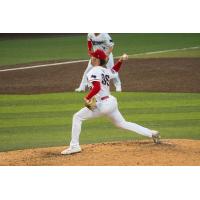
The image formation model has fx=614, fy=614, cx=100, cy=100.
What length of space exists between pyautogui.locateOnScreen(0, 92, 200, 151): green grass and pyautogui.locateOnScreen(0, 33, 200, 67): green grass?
76 cm

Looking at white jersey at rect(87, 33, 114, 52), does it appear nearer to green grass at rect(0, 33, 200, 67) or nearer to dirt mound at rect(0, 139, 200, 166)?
green grass at rect(0, 33, 200, 67)

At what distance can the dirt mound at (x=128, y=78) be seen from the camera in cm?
1012

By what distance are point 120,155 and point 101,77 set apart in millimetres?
1022

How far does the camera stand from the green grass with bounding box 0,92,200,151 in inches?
351

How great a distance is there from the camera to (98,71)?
7.59 m

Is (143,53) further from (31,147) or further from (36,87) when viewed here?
(31,147)

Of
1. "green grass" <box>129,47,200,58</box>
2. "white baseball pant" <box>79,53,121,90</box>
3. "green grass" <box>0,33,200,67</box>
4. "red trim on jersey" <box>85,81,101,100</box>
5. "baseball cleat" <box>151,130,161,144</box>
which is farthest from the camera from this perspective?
"green grass" <box>129,47,200,58</box>

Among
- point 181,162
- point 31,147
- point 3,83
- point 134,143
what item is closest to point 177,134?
point 134,143

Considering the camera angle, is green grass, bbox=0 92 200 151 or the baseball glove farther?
green grass, bbox=0 92 200 151

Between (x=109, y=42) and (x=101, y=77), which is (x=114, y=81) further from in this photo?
(x=101, y=77)

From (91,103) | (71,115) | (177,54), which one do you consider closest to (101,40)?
(71,115)

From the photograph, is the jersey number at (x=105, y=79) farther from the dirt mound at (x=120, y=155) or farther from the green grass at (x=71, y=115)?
the green grass at (x=71, y=115)

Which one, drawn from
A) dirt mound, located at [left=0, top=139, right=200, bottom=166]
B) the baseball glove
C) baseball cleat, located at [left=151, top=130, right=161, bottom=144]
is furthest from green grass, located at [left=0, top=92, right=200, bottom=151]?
the baseball glove
